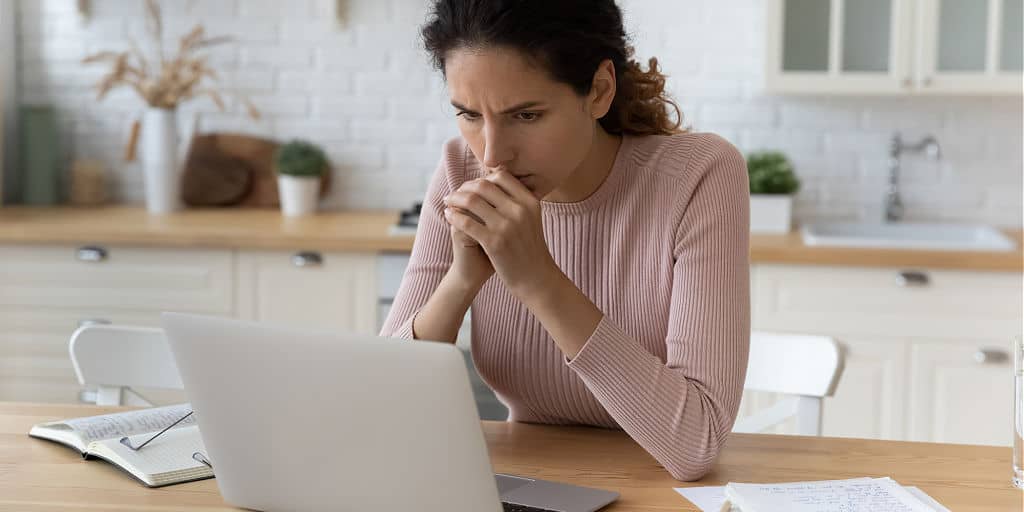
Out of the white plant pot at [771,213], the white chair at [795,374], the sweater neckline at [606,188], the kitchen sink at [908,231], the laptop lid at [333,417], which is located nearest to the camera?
the laptop lid at [333,417]

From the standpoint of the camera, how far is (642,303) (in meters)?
1.71

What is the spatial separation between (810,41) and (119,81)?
2146 mm

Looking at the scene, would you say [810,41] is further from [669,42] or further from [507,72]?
[507,72]

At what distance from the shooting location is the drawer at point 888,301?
306 cm

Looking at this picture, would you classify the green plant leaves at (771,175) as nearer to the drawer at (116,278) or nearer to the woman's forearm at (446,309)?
the drawer at (116,278)

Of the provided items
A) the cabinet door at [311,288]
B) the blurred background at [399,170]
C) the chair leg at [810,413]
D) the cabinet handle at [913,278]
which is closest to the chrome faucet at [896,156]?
the blurred background at [399,170]

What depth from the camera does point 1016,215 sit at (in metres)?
3.63

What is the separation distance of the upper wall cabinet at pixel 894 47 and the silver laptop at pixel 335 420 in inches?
92.1

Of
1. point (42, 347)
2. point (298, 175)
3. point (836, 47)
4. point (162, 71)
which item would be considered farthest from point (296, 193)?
point (836, 47)

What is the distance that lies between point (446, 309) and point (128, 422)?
1.53 feet

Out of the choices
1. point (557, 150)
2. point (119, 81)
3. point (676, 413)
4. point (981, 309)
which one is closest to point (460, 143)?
point (557, 150)

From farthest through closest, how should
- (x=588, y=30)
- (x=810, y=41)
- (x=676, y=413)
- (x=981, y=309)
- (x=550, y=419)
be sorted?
(x=810, y=41) → (x=981, y=309) → (x=550, y=419) → (x=588, y=30) → (x=676, y=413)

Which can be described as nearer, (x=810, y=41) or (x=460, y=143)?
(x=460, y=143)

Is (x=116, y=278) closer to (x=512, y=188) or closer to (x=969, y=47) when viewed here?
(x=512, y=188)
